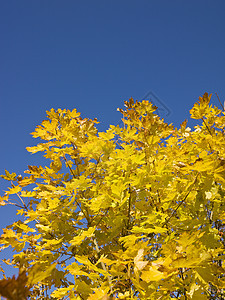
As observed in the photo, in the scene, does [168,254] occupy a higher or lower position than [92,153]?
lower

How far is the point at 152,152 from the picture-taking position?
257cm

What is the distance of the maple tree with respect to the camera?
1.57 meters

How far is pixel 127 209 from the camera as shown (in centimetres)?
243

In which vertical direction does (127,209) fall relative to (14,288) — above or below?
above

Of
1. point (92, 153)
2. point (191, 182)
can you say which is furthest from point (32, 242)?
point (191, 182)

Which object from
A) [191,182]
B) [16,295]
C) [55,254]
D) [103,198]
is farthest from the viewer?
[55,254]

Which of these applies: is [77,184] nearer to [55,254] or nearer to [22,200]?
[55,254]

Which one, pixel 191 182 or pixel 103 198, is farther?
pixel 103 198

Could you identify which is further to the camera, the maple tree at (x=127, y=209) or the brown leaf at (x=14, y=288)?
the maple tree at (x=127, y=209)

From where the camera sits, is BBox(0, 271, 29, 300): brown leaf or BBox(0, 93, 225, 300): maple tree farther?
BBox(0, 93, 225, 300): maple tree

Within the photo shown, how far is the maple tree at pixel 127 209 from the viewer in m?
1.57

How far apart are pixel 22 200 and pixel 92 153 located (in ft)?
3.52

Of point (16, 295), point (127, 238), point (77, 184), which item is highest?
point (77, 184)

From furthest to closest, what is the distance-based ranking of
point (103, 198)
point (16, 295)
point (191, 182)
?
point (103, 198)
point (191, 182)
point (16, 295)
